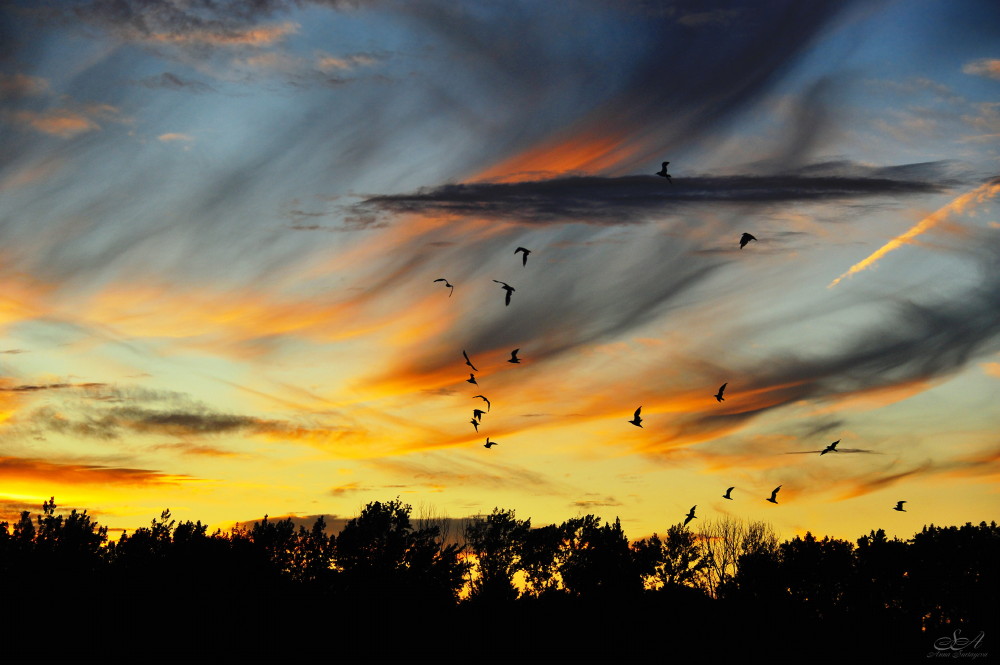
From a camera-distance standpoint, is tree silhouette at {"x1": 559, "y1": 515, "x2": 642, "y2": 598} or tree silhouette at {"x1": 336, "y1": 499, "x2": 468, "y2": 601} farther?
tree silhouette at {"x1": 559, "y1": 515, "x2": 642, "y2": 598}

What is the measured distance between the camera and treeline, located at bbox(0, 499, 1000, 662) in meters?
65.1

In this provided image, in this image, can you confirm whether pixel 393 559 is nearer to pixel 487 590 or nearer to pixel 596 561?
pixel 487 590

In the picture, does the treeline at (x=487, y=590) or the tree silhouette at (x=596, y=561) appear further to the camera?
the tree silhouette at (x=596, y=561)

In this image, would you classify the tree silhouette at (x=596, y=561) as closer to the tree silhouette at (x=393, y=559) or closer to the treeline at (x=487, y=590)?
the treeline at (x=487, y=590)

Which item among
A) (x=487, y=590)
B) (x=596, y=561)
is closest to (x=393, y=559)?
(x=487, y=590)

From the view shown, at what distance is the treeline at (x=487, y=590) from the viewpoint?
65062mm

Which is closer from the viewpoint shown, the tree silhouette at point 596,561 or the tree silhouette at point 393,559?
the tree silhouette at point 393,559

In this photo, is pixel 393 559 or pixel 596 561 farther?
pixel 596 561

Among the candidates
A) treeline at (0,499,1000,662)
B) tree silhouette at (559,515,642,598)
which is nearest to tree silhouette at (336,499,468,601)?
treeline at (0,499,1000,662)

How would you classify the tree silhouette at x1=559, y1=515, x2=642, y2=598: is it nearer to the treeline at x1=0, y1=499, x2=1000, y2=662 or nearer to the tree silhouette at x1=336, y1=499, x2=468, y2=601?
the treeline at x1=0, y1=499, x2=1000, y2=662

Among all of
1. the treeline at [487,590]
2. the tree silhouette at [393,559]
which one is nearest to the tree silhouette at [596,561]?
the treeline at [487,590]

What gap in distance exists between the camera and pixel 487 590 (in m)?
87.0

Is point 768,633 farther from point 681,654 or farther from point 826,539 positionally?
point 826,539

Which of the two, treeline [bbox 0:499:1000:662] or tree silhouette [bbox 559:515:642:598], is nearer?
treeline [bbox 0:499:1000:662]
